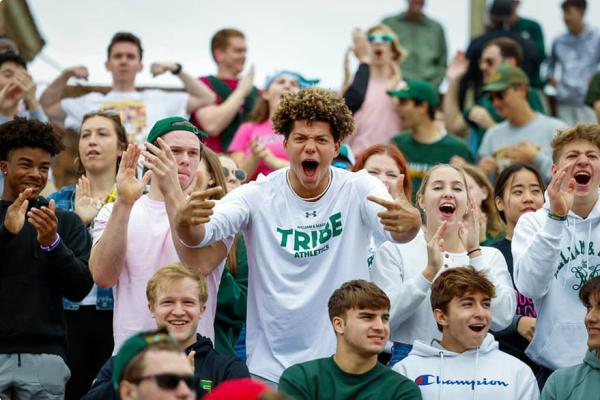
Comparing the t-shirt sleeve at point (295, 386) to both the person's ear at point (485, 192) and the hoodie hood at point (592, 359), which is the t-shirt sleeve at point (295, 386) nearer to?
the hoodie hood at point (592, 359)

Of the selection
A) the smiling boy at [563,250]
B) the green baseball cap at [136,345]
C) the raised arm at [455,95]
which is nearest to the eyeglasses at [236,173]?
the smiling boy at [563,250]

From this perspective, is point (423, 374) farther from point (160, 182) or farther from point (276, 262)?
point (160, 182)

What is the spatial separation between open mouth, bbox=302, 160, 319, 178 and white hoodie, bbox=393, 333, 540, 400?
117cm

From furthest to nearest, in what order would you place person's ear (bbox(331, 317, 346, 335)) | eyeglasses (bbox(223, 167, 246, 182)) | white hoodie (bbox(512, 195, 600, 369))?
eyeglasses (bbox(223, 167, 246, 182))
white hoodie (bbox(512, 195, 600, 369))
person's ear (bbox(331, 317, 346, 335))

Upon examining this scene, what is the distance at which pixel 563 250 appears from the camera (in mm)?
7797

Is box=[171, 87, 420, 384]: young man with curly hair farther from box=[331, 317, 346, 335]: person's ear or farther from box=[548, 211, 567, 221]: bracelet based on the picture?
box=[548, 211, 567, 221]: bracelet

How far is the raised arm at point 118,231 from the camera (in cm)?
730

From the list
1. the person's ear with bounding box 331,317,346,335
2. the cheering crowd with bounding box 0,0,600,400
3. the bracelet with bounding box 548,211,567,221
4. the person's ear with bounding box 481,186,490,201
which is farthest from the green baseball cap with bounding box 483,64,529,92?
the person's ear with bounding box 331,317,346,335

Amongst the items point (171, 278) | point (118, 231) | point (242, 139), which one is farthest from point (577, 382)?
point (242, 139)

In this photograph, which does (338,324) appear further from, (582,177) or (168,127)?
(582,177)

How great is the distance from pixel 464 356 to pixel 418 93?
452 cm

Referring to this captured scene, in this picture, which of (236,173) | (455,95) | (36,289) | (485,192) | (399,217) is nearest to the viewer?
(399,217)

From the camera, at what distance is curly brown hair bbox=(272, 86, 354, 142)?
713cm

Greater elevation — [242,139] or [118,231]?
[242,139]
